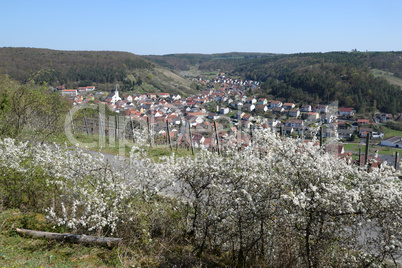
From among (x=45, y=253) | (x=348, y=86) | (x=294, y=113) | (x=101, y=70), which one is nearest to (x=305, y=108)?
(x=294, y=113)

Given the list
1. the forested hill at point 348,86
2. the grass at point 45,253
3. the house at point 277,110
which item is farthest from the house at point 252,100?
the grass at point 45,253

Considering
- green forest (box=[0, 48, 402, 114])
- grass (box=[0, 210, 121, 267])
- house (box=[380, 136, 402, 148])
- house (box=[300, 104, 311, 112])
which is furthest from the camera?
green forest (box=[0, 48, 402, 114])

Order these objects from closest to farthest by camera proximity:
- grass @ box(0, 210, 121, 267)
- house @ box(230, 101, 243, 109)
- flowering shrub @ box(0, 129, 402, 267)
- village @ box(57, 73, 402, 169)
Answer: flowering shrub @ box(0, 129, 402, 267)
grass @ box(0, 210, 121, 267)
village @ box(57, 73, 402, 169)
house @ box(230, 101, 243, 109)

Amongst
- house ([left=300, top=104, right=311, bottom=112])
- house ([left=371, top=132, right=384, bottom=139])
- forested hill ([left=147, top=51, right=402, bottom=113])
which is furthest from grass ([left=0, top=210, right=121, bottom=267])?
forested hill ([left=147, top=51, right=402, bottom=113])

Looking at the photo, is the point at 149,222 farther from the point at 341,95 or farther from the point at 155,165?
the point at 341,95

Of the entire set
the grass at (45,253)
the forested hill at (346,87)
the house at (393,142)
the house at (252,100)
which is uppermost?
the forested hill at (346,87)

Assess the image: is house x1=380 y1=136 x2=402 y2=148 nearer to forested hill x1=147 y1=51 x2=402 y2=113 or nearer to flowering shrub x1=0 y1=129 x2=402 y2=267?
forested hill x1=147 y1=51 x2=402 y2=113

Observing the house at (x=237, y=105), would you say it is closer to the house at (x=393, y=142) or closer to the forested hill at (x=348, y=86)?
the forested hill at (x=348, y=86)

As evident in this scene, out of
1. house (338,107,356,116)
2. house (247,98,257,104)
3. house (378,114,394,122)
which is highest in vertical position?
house (247,98,257,104)

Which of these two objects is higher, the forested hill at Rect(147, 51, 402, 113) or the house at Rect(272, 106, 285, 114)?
the forested hill at Rect(147, 51, 402, 113)
